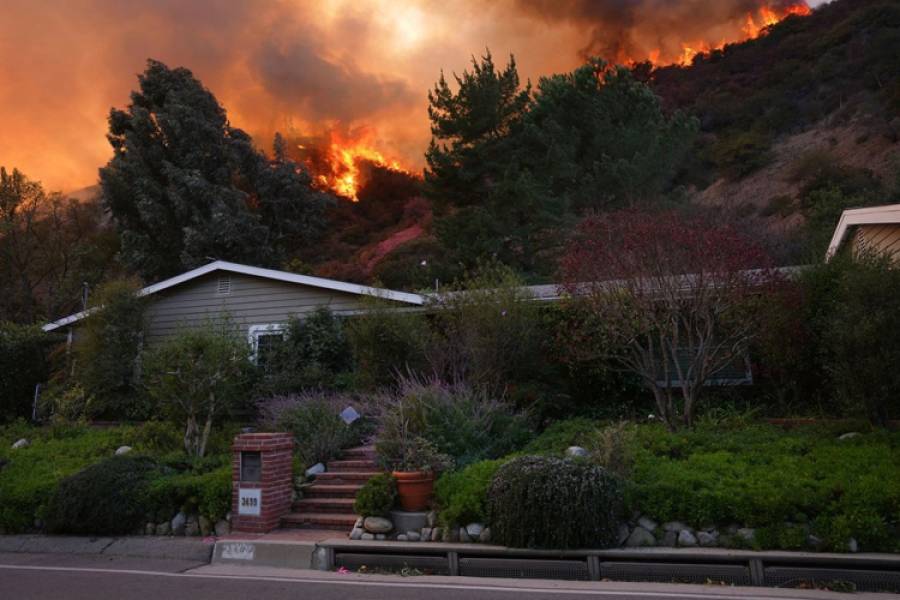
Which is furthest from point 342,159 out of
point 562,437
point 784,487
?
point 784,487

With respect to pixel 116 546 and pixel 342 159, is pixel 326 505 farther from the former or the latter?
pixel 342 159

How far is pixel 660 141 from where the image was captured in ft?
93.5

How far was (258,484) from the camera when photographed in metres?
9.66

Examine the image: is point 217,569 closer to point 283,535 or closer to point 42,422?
point 283,535

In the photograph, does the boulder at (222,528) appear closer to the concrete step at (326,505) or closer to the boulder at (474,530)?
the concrete step at (326,505)

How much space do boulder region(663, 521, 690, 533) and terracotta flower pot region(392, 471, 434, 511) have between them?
2894 millimetres

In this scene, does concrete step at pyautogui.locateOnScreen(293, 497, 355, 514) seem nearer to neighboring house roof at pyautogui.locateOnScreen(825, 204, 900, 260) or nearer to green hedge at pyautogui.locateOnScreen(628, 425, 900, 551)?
green hedge at pyautogui.locateOnScreen(628, 425, 900, 551)

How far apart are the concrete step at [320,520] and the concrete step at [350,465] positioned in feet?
3.58

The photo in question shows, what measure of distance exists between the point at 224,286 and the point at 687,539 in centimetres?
1385

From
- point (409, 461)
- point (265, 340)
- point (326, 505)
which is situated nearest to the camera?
point (409, 461)

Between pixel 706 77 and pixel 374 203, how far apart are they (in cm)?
2575

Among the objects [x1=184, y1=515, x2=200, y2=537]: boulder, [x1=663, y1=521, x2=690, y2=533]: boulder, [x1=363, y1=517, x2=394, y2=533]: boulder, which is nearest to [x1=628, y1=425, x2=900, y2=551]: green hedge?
[x1=663, y1=521, x2=690, y2=533]: boulder

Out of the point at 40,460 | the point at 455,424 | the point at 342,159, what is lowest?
the point at 40,460

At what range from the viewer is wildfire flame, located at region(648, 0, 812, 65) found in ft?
193
